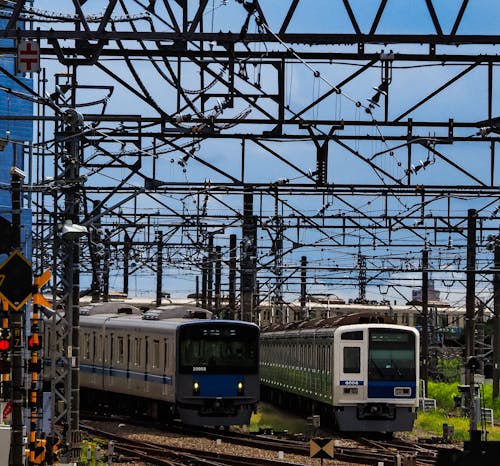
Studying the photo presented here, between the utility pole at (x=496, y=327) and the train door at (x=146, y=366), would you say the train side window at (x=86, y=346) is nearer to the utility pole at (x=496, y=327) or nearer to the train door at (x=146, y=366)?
the train door at (x=146, y=366)

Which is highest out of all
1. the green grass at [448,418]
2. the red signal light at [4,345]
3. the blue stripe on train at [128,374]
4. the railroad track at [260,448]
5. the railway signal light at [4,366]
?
the red signal light at [4,345]

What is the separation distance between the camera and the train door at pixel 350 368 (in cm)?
2864

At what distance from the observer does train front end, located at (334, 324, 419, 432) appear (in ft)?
93.9

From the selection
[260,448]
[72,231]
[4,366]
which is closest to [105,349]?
[260,448]

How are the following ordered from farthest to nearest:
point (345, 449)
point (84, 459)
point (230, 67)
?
point (345, 449) < point (84, 459) < point (230, 67)

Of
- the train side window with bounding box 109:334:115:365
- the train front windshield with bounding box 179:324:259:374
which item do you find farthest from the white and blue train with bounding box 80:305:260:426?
the train side window with bounding box 109:334:115:365

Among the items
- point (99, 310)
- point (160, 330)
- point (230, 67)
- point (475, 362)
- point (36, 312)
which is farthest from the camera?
point (99, 310)

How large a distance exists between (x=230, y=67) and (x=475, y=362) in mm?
10736

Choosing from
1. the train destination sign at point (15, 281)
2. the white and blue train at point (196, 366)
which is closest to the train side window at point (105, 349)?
the white and blue train at point (196, 366)

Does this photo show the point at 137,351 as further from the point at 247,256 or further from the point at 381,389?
the point at 247,256

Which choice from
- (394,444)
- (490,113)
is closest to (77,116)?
(490,113)

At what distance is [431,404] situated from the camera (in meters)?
39.7

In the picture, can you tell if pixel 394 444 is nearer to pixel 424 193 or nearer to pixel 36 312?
pixel 424 193

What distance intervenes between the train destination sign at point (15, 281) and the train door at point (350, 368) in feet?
43.4
